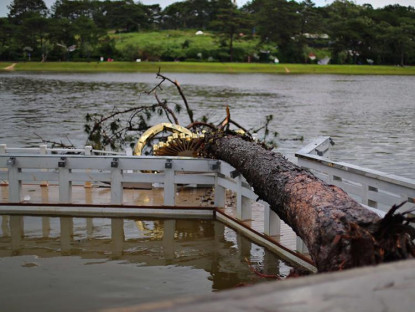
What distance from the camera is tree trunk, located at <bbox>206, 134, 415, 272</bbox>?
4148 millimetres

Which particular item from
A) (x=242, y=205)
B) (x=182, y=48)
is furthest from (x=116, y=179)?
(x=182, y=48)

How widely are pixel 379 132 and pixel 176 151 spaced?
22948mm

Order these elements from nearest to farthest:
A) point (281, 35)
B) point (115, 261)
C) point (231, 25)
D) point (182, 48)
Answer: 1. point (115, 261)
2. point (182, 48)
3. point (281, 35)
4. point (231, 25)

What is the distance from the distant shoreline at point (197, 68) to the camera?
325ft

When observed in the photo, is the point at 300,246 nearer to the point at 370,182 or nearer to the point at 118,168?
the point at 370,182

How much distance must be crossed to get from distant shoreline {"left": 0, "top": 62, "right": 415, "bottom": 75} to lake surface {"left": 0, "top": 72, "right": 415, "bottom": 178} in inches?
1030

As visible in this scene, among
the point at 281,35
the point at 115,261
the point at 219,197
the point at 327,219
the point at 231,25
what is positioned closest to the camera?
the point at 327,219

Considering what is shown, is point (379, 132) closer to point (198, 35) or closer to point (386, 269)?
point (386, 269)

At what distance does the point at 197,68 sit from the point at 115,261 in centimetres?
9151

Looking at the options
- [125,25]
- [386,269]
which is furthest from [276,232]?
[125,25]

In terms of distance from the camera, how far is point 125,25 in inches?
5920

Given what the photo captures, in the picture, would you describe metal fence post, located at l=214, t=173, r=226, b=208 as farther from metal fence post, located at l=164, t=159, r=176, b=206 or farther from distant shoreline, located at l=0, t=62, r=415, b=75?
distant shoreline, located at l=0, t=62, r=415, b=75

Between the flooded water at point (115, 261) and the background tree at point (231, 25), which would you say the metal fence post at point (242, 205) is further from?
the background tree at point (231, 25)

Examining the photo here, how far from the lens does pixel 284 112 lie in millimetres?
43688
